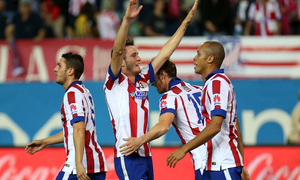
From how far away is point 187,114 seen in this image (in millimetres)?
6285

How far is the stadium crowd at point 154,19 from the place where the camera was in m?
13.7

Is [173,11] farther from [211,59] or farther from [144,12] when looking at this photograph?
[211,59]

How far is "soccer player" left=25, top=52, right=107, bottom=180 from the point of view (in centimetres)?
593

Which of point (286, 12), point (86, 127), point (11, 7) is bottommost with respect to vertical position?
point (86, 127)

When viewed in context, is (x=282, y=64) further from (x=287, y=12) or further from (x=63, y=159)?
(x=63, y=159)

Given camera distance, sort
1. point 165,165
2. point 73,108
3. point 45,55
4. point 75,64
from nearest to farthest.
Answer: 1. point 73,108
2. point 75,64
3. point 165,165
4. point 45,55

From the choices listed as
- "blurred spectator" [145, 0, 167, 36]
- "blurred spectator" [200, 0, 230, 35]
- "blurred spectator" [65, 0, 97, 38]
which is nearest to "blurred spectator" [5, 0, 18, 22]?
"blurred spectator" [65, 0, 97, 38]

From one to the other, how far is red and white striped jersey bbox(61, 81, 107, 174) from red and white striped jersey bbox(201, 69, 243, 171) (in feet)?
4.18

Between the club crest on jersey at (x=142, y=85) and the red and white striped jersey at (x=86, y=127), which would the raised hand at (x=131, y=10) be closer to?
the club crest on jersey at (x=142, y=85)

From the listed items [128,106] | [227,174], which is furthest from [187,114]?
[227,174]

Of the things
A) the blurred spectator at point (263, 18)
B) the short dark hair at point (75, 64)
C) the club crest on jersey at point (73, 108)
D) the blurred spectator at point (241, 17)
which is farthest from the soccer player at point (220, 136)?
the blurred spectator at point (241, 17)

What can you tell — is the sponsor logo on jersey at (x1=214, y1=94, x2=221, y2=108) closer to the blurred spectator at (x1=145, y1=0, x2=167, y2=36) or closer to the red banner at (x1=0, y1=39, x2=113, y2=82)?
the red banner at (x1=0, y1=39, x2=113, y2=82)

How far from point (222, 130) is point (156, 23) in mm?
8559

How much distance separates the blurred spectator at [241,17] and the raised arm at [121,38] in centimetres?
852
